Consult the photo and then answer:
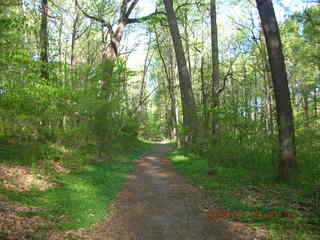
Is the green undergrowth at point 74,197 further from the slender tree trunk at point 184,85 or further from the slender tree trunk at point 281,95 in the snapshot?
the slender tree trunk at point 184,85

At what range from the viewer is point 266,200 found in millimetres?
6344

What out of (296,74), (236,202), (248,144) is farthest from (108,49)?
(296,74)

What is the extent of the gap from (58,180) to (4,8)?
5.30m

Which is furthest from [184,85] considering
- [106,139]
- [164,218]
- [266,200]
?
[164,218]

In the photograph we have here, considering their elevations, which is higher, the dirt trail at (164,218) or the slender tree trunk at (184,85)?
the slender tree trunk at (184,85)

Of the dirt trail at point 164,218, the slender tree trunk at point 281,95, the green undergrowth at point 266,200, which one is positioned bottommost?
the dirt trail at point 164,218

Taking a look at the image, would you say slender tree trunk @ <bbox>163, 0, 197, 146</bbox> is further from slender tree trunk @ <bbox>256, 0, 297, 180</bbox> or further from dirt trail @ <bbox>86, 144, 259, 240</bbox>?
slender tree trunk @ <bbox>256, 0, 297, 180</bbox>

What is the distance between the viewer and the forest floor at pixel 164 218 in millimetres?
4875

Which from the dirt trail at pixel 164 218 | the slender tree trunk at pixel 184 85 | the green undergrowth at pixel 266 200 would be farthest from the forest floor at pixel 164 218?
the slender tree trunk at pixel 184 85

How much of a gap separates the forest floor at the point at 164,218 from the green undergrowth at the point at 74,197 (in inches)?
12.3

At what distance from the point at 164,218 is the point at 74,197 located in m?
2.70

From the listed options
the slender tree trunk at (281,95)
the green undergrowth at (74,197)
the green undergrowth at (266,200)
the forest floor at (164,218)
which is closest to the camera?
the green undergrowth at (266,200)

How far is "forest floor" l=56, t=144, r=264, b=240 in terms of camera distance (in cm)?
488

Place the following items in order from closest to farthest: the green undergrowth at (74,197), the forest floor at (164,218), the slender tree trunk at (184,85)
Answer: the forest floor at (164,218) < the green undergrowth at (74,197) < the slender tree trunk at (184,85)
